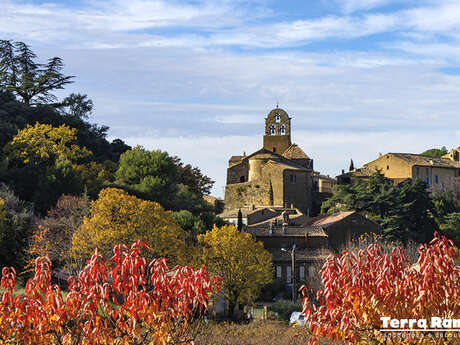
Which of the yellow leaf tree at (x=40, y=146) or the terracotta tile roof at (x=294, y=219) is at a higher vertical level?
the yellow leaf tree at (x=40, y=146)

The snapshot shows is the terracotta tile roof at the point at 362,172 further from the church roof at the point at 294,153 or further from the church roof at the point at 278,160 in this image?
the church roof at the point at 278,160

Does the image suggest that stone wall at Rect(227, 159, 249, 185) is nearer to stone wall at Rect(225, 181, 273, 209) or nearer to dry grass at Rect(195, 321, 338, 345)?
stone wall at Rect(225, 181, 273, 209)

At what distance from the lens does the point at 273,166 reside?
72688 millimetres

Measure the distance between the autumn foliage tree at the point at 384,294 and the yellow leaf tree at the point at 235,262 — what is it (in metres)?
28.7

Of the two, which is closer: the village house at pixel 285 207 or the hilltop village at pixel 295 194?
the village house at pixel 285 207

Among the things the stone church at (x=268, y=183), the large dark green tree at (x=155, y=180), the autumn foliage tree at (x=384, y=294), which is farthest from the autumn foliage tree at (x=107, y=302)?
the stone church at (x=268, y=183)

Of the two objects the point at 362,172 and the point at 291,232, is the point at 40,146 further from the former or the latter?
the point at 362,172

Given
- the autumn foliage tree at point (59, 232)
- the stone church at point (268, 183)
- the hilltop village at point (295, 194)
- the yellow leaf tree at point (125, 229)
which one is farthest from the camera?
the stone church at point (268, 183)

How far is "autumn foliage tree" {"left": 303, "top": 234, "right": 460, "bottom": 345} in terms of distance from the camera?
39.4 ft

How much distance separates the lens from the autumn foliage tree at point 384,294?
1201 centimetres

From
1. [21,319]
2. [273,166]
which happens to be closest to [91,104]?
[273,166]

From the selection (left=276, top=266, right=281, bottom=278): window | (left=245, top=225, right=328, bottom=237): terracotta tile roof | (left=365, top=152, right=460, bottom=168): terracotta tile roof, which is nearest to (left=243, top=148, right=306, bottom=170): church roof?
(left=365, top=152, right=460, bottom=168): terracotta tile roof

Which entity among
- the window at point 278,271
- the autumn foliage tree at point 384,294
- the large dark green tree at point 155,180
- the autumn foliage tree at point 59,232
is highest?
the large dark green tree at point 155,180

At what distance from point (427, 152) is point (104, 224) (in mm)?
80851
